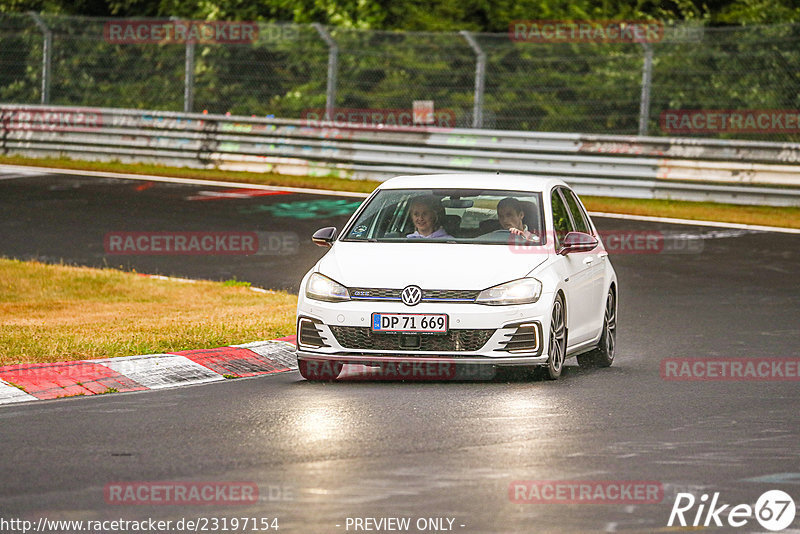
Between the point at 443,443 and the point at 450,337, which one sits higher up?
the point at 450,337

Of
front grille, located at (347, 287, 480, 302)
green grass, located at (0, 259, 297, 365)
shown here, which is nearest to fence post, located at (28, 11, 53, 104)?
green grass, located at (0, 259, 297, 365)

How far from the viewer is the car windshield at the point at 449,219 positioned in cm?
1113

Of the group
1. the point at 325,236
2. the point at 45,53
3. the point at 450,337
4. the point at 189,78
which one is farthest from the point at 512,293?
the point at 45,53

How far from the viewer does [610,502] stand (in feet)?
22.3

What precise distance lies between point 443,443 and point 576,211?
453 centimetres

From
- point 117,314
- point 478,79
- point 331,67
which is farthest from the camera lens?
point 331,67

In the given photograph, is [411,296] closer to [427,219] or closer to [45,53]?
[427,219]

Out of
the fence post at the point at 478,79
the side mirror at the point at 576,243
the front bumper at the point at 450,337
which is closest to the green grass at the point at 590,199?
the fence post at the point at 478,79

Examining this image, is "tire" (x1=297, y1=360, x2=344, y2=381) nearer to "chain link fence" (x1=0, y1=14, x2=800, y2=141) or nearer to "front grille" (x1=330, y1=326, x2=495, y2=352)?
"front grille" (x1=330, y1=326, x2=495, y2=352)

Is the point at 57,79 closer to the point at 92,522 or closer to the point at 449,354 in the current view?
the point at 449,354

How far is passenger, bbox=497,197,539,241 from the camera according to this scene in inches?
438

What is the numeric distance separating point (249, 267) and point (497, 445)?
32.8ft

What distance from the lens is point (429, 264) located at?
34.2ft

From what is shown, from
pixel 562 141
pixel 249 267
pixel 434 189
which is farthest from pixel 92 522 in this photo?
pixel 562 141
